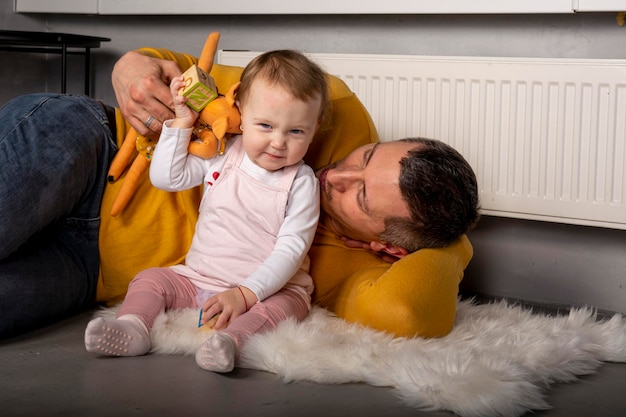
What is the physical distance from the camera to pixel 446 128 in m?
2.63

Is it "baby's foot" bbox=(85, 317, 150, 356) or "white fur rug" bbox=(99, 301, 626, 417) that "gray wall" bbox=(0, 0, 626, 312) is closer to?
"white fur rug" bbox=(99, 301, 626, 417)

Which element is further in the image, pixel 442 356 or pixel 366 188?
pixel 366 188

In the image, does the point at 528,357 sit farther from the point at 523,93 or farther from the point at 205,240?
the point at 523,93

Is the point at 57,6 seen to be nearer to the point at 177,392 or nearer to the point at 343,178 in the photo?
the point at 343,178

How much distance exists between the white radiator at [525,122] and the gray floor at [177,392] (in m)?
0.81

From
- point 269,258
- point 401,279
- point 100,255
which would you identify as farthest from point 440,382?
point 100,255

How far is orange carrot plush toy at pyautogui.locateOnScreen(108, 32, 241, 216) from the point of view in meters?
1.83

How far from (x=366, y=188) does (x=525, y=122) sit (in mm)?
844

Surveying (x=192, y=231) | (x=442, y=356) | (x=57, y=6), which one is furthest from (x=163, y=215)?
(x=57, y=6)

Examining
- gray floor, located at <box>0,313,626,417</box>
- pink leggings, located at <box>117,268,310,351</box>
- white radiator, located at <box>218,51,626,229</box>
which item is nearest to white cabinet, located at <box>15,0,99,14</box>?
white radiator, located at <box>218,51,626,229</box>

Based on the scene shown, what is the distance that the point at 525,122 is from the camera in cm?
251

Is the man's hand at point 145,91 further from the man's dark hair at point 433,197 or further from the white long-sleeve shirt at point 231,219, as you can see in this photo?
the man's dark hair at point 433,197

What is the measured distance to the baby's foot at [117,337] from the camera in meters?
1.63

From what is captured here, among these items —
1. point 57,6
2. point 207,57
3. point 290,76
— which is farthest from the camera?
point 57,6
